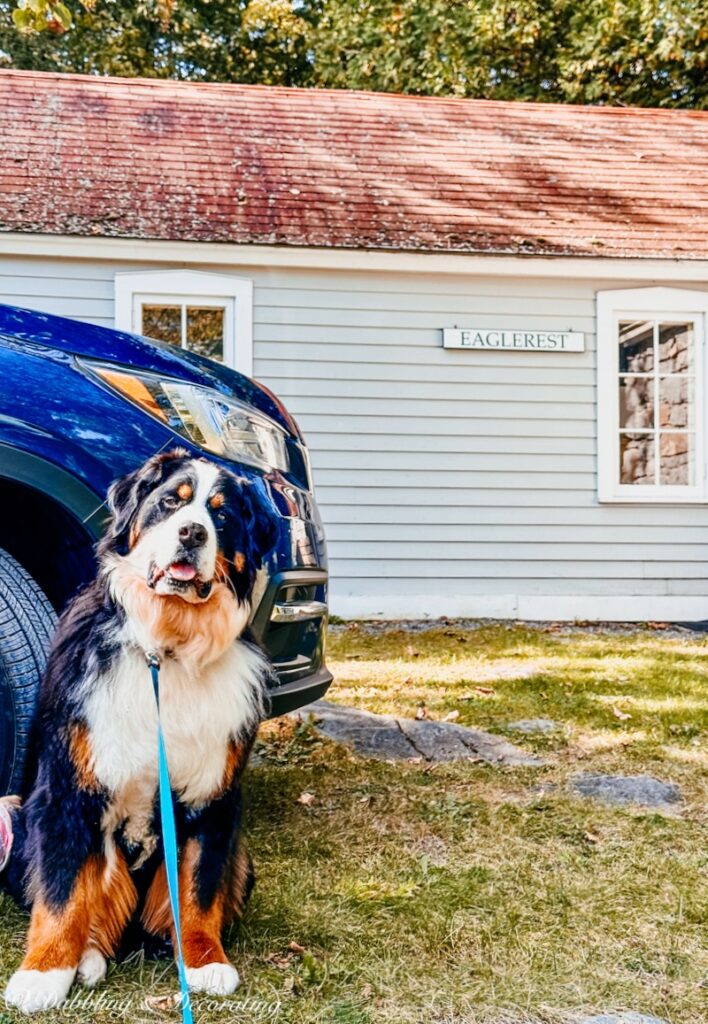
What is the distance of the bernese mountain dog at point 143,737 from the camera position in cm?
208

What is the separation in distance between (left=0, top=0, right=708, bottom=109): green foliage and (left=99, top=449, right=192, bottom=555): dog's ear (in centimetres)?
Answer: 1590

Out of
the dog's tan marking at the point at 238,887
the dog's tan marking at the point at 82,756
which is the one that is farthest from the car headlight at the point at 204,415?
the dog's tan marking at the point at 238,887

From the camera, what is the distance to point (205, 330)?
8750mm

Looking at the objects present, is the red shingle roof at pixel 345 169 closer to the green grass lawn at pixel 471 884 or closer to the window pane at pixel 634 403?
the window pane at pixel 634 403

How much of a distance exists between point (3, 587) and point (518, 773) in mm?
2425

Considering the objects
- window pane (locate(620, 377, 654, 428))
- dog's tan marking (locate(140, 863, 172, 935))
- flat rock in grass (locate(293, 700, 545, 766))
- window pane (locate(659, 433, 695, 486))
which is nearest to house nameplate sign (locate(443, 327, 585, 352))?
window pane (locate(620, 377, 654, 428))

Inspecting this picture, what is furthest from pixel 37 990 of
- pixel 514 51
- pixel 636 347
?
pixel 514 51

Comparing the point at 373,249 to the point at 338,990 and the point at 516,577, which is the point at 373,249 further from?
the point at 338,990

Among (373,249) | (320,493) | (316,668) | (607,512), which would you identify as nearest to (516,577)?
(607,512)

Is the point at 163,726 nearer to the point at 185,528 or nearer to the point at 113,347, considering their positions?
the point at 185,528

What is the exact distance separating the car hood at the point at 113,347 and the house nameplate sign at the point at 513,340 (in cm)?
589

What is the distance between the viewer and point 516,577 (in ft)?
29.2

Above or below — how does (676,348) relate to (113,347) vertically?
above

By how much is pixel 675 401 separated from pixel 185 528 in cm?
815
